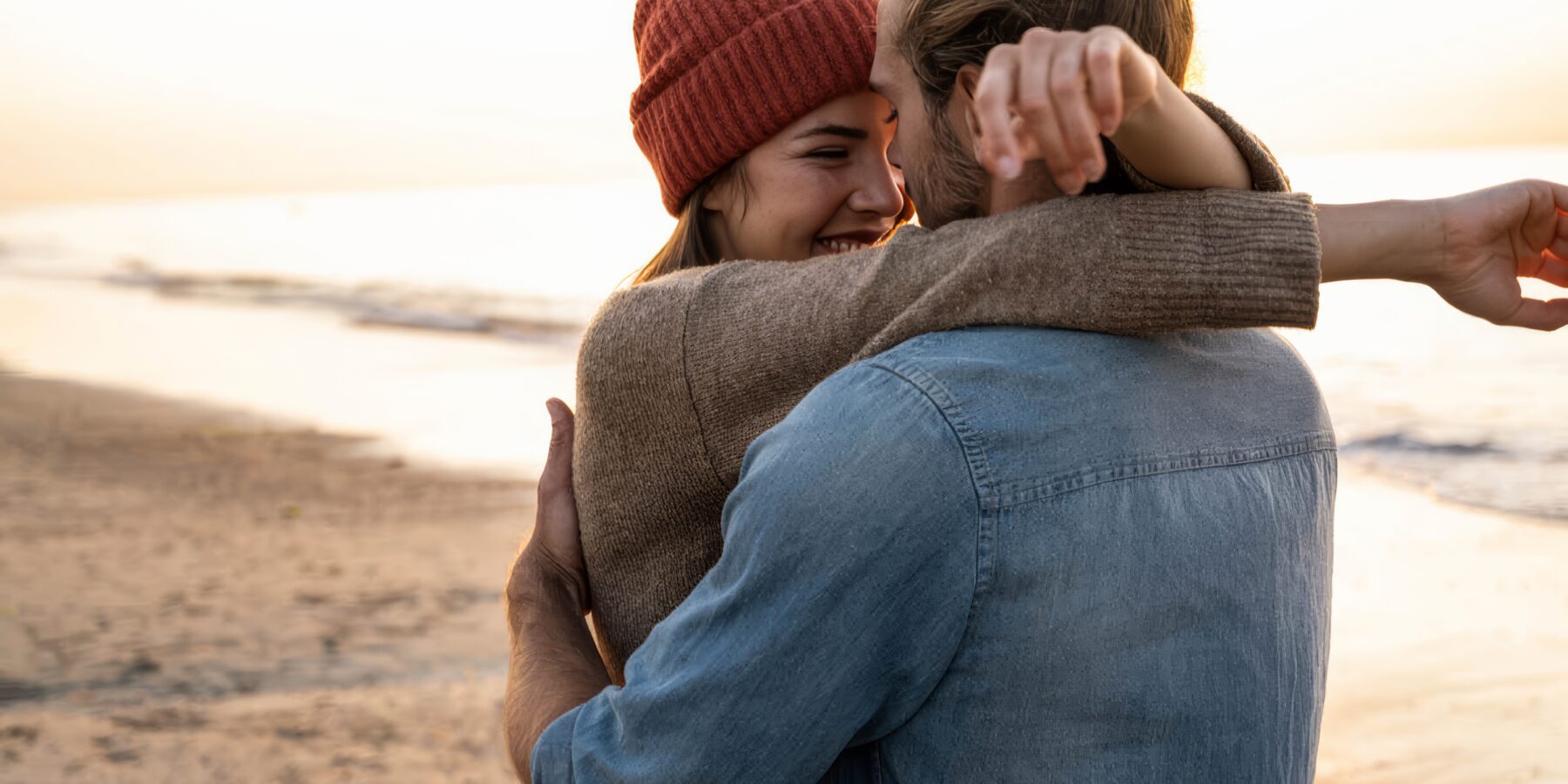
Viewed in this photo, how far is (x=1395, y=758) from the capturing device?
5457mm

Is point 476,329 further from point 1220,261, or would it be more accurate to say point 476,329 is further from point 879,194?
point 1220,261

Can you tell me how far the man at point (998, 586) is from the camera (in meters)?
1.28

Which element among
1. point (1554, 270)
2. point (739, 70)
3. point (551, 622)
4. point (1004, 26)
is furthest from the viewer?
point (739, 70)

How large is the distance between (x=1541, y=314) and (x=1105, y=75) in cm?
94

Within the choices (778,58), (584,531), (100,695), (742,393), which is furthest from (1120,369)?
(100,695)

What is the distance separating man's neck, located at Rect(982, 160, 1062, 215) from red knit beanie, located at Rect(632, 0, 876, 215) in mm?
1013

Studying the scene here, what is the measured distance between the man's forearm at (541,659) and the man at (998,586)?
0.17 metres

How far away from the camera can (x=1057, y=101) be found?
1.06 meters

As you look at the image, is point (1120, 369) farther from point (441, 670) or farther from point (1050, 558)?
point (441, 670)

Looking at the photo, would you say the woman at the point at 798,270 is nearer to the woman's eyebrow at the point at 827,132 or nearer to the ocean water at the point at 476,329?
the woman's eyebrow at the point at 827,132

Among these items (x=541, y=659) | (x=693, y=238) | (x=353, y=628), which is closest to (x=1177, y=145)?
(x=541, y=659)

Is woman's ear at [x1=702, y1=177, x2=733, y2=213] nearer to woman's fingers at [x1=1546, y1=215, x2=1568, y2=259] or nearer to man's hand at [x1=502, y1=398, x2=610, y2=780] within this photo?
man's hand at [x1=502, y1=398, x2=610, y2=780]

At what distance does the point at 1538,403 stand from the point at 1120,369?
39.4ft

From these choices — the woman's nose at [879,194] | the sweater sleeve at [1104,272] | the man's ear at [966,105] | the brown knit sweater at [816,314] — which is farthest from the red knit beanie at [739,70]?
the sweater sleeve at [1104,272]
